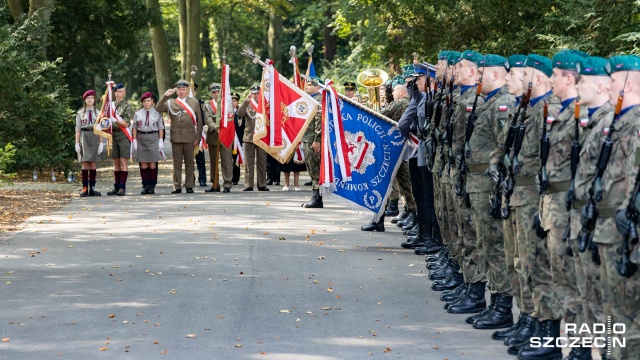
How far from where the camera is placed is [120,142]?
842 inches

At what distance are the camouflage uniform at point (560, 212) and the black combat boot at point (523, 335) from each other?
673 mm

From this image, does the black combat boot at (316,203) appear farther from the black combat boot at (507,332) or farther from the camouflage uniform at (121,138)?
the black combat boot at (507,332)

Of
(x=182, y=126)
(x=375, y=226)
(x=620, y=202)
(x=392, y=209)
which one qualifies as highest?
(x=182, y=126)

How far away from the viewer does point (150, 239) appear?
1450cm

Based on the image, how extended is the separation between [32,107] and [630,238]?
64.5 ft

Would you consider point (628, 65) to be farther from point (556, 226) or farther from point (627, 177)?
point (556, 226)

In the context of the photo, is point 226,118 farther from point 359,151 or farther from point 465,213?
point 465,213

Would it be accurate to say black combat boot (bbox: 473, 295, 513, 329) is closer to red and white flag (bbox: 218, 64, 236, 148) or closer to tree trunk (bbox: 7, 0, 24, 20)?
red and white flag (bbox: 218, 64, 236, 148)

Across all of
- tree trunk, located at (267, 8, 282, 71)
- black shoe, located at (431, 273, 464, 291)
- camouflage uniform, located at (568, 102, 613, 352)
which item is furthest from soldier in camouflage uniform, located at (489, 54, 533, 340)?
tree trunk, located at (267, 8, 282, 71)

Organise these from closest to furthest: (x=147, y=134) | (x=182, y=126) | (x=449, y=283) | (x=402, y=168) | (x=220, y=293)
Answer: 1. (x=220, y=293)
2. (x=449, y=283)
3. (x=402, y=168)
4. (x=147, y=134)
5. (x=182, y=126)

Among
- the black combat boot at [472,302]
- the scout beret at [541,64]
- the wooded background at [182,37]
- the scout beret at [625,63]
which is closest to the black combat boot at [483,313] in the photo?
the black combat boot at [472,302]

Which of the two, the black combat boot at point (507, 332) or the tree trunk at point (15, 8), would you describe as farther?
the tree trunk at point (15, 8)

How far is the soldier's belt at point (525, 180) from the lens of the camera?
26.2 ft

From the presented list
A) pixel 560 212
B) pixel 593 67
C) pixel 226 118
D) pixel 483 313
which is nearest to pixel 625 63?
pixel 593 67
